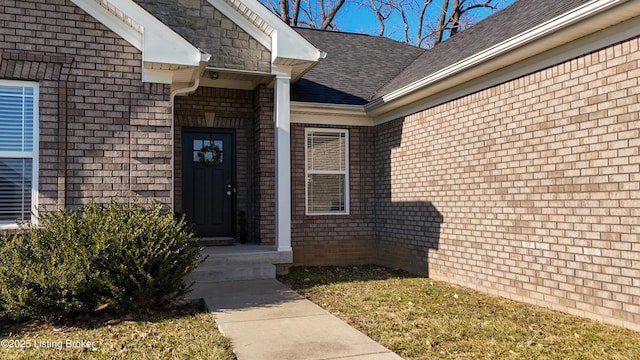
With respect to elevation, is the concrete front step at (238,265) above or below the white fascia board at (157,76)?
below

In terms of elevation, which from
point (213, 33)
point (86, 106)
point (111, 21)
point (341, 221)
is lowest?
point (341, 221)

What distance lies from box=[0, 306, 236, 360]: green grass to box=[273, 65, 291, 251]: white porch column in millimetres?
2645

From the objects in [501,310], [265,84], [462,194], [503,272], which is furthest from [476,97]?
[265,84]

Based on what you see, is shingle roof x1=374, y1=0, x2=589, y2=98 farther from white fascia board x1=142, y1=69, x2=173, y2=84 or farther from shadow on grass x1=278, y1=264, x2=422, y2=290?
white fascia board x1=142, y1=69, x2=173, y2=84

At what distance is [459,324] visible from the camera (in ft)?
16.8

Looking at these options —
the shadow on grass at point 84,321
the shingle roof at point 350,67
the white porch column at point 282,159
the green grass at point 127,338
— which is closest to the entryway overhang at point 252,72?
the white porch column at point 282,159

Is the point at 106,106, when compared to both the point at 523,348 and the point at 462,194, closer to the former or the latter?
the point at 462,194

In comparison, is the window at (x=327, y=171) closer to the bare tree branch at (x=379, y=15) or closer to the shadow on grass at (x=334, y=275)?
the shadow on grass at (x=334, y=275)

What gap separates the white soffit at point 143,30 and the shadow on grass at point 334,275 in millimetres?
3668

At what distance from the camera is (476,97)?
717 cm

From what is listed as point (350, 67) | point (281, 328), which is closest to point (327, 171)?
point (350, 67)

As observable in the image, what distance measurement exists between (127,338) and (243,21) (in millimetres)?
5367

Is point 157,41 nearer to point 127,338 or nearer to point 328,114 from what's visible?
point 328,114

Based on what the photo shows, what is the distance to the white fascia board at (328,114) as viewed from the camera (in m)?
9.27
